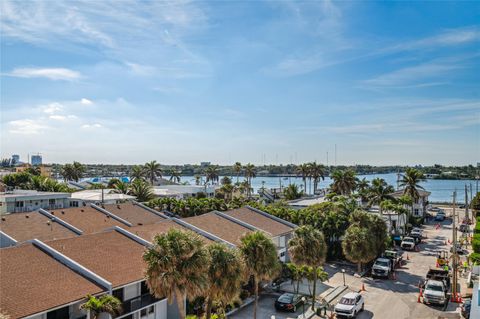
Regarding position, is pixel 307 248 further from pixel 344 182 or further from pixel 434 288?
pixel 344 182

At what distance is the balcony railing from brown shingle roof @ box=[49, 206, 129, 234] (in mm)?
14811

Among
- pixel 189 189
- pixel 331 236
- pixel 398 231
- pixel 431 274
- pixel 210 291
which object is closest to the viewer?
pixel 210 291

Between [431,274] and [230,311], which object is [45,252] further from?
[431,274]

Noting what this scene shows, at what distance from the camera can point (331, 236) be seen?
154ft

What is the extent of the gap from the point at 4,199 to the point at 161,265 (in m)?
38.1

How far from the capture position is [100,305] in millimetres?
20453

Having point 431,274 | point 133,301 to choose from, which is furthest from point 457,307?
point 133,301

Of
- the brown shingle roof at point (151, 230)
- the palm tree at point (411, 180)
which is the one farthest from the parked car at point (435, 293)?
the palm tree at point (411, 180)

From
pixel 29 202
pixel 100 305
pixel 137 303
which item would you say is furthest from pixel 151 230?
pixel 29 202

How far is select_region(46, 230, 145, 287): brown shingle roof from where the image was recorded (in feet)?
80.7

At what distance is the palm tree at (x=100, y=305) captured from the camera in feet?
66.8

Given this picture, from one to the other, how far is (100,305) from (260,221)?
25.7m

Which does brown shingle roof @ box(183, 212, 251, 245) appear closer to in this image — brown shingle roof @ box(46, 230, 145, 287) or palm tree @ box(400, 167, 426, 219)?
brown shingle roof @ box(46, 230, 145, 287)

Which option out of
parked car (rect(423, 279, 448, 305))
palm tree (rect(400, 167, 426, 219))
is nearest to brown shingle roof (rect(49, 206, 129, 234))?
parked car (rect(423, 279, 448, 305))
